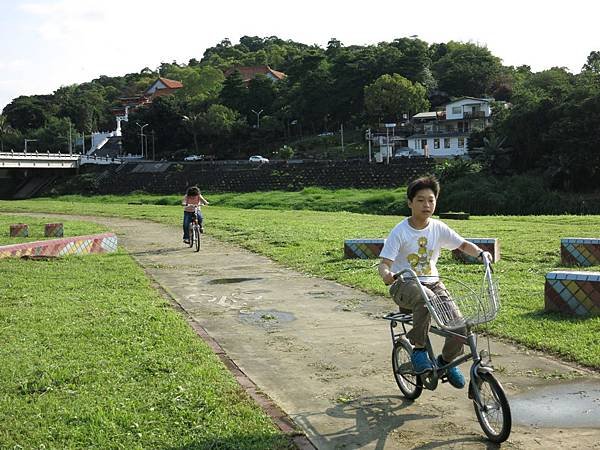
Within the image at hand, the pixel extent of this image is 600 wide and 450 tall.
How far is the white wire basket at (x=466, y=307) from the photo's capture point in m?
4.61

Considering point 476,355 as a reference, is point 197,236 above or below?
below

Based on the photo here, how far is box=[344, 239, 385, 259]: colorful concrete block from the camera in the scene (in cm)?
1371

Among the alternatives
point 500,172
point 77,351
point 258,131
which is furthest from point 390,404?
point 258,131

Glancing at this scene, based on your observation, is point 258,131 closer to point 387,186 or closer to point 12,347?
point 387,186

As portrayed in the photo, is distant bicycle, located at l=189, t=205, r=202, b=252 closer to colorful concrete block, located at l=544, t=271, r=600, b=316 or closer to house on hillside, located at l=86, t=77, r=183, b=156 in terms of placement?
colorful concrete block, located at l=544, t=271, r=600, b=316

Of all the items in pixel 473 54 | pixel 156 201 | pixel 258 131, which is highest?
pixel 473 54

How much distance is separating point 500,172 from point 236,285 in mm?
41271

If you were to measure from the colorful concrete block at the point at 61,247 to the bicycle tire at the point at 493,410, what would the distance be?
12206mm

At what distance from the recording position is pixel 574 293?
26.4ft

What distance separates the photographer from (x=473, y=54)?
299ft

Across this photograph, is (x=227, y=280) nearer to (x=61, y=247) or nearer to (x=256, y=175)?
(x=61, y=247)

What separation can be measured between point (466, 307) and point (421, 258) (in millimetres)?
580

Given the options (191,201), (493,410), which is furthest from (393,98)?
(493,410)

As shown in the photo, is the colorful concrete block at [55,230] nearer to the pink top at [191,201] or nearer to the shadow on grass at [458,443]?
the pink top at [191,201]
